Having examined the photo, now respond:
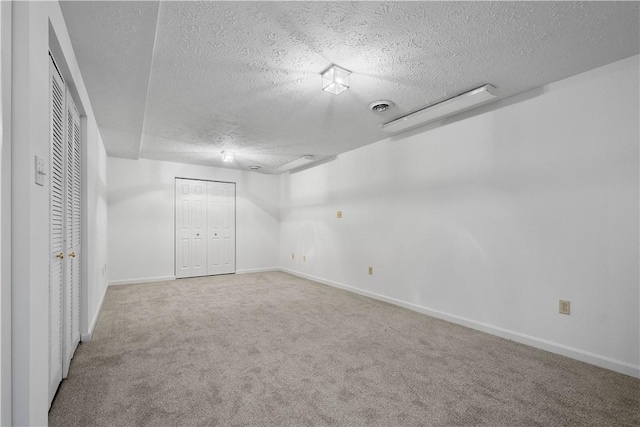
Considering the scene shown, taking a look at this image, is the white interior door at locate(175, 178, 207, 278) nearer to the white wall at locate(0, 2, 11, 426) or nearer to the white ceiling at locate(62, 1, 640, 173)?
the white ceiling at locate(62, 1, 640, 173)

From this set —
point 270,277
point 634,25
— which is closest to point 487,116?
point 634,25

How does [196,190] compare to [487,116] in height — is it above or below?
below

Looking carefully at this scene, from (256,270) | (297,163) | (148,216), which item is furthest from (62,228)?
(256,270)

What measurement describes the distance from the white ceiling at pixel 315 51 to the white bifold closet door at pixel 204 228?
258cm

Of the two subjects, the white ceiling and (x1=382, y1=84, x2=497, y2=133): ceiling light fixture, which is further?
(x1=382, y1=84, x2=497, y2=133): ceiling light fixture

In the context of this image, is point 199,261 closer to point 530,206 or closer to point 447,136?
point 447,136

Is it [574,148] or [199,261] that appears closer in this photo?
[574,148]

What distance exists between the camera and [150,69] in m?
2.25

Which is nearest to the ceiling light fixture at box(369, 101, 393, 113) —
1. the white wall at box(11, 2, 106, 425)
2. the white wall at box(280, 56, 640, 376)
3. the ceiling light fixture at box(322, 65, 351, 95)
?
the ceiling light fixture at box(322, 65, 351, 95)

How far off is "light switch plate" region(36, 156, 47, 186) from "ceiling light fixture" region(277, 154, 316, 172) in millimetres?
4184

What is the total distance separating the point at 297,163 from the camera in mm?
5746

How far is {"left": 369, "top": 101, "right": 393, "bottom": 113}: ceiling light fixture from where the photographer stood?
3.02 meters

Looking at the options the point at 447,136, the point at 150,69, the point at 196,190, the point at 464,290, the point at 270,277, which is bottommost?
the point at 270,277

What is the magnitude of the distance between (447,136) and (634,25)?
1.68 m
